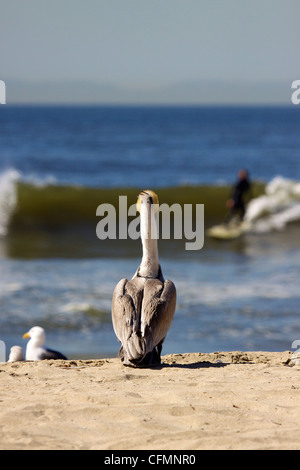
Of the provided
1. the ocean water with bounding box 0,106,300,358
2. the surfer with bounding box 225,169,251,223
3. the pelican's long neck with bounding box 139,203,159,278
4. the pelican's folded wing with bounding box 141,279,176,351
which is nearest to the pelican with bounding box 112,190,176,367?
the pelican's folded wing with bounding box 141,279,176,351

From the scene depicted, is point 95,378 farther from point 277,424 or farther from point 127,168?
point 127,168

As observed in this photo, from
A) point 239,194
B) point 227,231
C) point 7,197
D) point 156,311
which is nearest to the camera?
point 156,311

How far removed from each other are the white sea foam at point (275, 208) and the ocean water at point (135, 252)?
0.24ft

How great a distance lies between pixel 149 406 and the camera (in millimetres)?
6156

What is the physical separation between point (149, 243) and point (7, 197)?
24.4m

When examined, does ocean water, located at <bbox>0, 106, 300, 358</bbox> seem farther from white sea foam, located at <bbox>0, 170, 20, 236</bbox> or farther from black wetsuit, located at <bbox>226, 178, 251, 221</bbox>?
black wetsuit, located at <bbox>226, 178, 251, 221</bbox>

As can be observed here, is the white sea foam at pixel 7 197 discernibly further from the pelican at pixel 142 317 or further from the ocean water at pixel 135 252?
the pelican at pixel 142 317

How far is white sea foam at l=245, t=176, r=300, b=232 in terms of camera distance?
90.3ft

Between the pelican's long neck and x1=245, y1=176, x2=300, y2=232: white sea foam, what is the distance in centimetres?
1831

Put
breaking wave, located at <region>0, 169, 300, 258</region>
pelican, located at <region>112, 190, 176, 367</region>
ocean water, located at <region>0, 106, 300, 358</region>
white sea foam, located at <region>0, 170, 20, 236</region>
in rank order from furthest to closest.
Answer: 1. white sea foam, located at <region>0, 170, 20, 236</region>
2. breaking wave, located at <region>0, 169, 300, 258</region>
3. ocean water, located at <region>0, 106, 300, 358</region>
4. pelican, located at <region>112, 190, 176, 367</region>

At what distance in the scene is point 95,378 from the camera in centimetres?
718

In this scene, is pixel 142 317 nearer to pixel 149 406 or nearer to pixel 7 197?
pixel 149 406

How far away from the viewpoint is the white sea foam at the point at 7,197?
28359mm

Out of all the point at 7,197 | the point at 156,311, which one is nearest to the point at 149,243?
the point at 156,311
